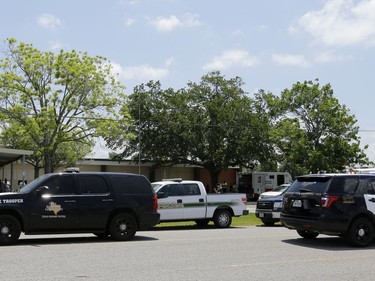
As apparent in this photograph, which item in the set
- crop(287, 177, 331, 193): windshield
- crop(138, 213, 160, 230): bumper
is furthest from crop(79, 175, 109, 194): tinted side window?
crop(287, 177, 331, 193): windshield

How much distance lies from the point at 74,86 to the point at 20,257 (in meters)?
31.5

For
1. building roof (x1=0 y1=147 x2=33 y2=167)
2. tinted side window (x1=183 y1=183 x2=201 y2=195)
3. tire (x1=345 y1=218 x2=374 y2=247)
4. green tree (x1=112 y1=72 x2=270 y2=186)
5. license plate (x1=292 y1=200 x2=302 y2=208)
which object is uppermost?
green tree (x1=112 y1=72 x2=270 y2=186)

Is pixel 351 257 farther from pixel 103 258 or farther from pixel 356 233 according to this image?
pixel 103 258

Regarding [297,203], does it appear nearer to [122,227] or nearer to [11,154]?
[122,227]

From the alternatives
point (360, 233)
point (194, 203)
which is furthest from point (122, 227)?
point (360, 233)

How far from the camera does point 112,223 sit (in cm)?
1410

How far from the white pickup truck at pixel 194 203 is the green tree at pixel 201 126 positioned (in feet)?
117

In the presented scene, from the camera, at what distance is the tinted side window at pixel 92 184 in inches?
551

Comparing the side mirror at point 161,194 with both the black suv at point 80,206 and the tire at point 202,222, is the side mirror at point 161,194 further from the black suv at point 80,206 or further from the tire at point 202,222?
the black suv at point 80,206

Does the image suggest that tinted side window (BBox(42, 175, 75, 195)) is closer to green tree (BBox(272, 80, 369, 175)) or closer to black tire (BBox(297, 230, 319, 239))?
black tire (BBox(297, 230, 319, 239))

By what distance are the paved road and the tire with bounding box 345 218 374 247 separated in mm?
318

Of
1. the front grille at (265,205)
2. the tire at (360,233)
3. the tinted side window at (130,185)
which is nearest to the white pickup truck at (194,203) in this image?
the front grille at (265,205)

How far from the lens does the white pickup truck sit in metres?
19.0

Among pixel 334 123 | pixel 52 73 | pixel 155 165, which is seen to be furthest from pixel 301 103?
pixel 52 73
